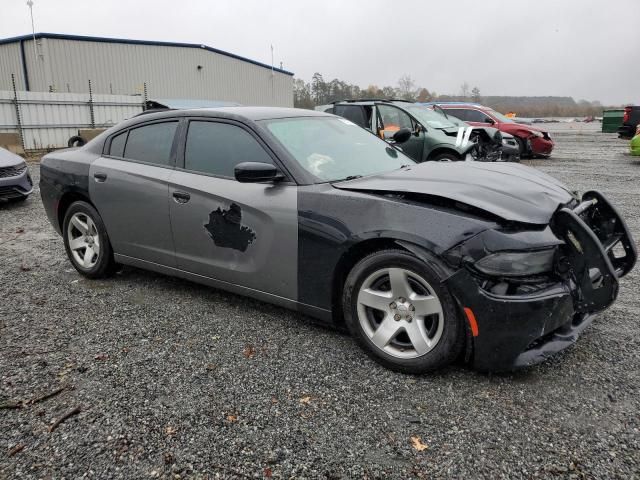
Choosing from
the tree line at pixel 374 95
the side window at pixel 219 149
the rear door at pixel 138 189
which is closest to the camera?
the side window at pixel 219 149

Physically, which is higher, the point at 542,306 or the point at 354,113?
the point at 354,113

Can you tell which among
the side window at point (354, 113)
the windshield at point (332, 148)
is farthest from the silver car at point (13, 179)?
the windshield at point (332, 148)

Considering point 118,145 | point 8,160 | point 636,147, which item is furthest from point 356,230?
point 636,147

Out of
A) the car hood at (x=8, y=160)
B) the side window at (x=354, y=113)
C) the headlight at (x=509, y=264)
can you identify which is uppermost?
the side window at (x=354, y=113)

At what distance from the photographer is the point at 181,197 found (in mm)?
3762

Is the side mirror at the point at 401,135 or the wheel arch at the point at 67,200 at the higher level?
the side mirror at the point at 401,135

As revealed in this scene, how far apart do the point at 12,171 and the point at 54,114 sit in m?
11.3

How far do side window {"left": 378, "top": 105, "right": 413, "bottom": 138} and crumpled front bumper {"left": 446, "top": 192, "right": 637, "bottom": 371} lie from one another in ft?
24.5

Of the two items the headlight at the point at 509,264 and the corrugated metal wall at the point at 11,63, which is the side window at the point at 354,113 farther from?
the corrugated metal wall at the point at 11,63

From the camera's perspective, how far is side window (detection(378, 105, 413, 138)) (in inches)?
393

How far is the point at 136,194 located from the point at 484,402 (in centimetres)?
298

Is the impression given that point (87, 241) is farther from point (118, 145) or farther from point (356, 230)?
point (356, 230)

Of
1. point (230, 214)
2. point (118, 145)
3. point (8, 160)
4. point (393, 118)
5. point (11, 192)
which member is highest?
point (393, 118)

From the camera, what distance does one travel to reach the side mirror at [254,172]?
319 cm
